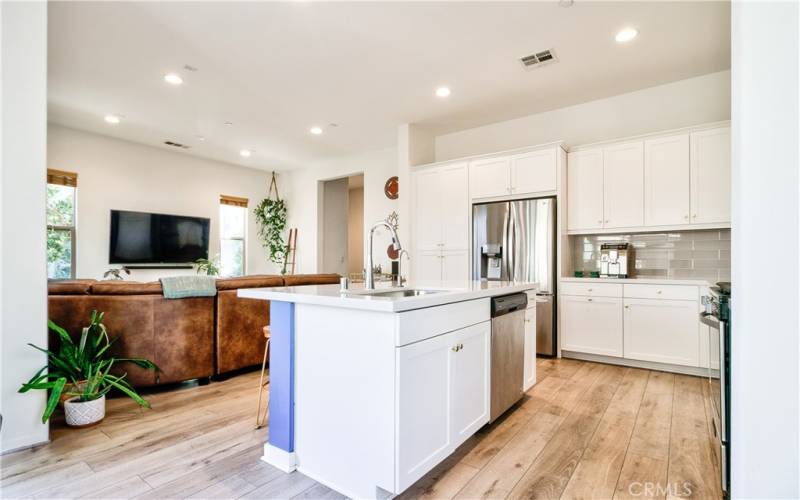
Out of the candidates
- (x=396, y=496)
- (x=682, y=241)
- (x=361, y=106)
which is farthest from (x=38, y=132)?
(x=682, y=241)

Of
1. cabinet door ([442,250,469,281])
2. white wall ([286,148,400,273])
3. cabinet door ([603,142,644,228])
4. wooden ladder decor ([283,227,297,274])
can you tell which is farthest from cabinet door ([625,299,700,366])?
wooden ladder decor ([283,227,297,274])

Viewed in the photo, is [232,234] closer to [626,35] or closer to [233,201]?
[233,201]

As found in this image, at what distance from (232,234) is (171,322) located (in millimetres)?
4680

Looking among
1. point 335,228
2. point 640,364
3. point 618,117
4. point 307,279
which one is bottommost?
point 640,364

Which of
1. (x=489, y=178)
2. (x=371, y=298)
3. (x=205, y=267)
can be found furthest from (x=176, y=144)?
(x=371, y=298)

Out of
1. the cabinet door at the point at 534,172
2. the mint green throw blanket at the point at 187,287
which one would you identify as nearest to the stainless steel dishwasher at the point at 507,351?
the cabinet door at the point at 534,172

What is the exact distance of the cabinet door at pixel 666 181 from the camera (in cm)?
365

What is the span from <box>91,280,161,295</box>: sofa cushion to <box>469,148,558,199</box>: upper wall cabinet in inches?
136

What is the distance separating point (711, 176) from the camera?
11.5 ft

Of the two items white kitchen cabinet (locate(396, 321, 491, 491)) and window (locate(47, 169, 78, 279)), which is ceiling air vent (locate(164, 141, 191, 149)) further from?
white kitchen cabinet (locate(396, 321, 491, 491))

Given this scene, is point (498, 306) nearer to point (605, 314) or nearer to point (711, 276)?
point (605, 314)

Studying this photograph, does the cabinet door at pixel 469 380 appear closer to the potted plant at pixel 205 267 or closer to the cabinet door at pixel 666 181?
the cabinet door at pixel 666 181

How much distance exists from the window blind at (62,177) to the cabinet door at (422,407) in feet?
20.3

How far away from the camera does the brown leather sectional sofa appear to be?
9.08ft
